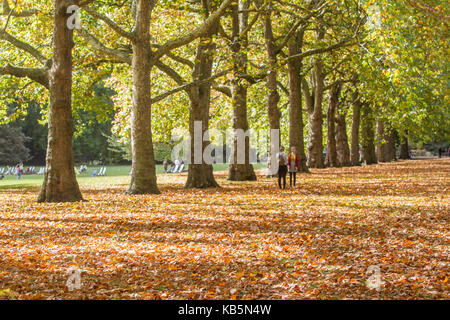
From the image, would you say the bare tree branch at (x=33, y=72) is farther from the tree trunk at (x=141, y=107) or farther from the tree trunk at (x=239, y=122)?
the tree trunk at (x=239, y=122)

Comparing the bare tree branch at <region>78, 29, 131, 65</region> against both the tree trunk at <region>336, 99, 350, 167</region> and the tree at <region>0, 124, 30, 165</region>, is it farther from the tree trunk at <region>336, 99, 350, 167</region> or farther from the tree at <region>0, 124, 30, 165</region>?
the tree at <region>0, 124, 30, 165</region>

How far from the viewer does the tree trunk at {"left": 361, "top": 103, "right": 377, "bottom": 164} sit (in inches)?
1688

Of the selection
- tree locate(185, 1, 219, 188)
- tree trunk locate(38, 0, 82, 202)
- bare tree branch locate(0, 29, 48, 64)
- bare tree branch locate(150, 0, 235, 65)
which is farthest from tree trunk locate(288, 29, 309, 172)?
tree trunk locate(38, 0, 82, 202)

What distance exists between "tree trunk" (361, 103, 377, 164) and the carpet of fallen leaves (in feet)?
92.5

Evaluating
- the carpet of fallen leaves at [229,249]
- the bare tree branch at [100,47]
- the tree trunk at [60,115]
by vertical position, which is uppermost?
the bare tree branch at [100,47]

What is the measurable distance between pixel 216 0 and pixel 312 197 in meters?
8.95

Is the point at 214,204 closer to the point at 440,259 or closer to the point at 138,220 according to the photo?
the point at 138,220

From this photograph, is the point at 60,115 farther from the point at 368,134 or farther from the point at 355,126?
the point at 368,134

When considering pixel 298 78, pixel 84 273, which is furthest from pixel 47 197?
pixel 298 78

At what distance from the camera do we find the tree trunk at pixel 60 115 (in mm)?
16000

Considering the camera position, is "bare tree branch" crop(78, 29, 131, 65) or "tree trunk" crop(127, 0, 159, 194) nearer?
"tree trunk" crop(127, 0, 159, 194)

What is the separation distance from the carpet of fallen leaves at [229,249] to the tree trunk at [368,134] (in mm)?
28179

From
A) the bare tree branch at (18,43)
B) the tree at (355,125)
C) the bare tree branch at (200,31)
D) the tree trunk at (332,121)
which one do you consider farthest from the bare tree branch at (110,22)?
the tree at (355,125)

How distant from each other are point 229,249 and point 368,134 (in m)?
38.7
